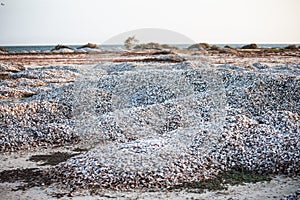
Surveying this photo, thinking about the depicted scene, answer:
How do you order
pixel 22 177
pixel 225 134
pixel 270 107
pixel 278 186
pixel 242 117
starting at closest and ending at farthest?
pixel 278 186 → pixel 22 177 → pixel 225 134 → pixel 242 117 → pixel 270 107

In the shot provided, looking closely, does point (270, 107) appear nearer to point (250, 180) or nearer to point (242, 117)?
point (242, 117)

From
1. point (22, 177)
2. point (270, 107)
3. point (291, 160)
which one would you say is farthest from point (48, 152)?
point (270, 107)

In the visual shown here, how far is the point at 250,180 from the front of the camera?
23.0 ft

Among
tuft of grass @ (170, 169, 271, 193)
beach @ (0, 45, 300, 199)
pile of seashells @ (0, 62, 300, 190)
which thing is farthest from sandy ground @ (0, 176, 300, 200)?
pile of seashells @ (0, 62, 300, 190)

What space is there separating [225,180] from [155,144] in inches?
66.2

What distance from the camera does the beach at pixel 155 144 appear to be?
6.60 metres

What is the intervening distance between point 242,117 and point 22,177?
5.21m

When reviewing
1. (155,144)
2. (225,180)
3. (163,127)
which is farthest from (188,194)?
(163,127)

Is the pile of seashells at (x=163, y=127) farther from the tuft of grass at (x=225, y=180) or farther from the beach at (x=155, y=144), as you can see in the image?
the tuft of grass at (x=225, y=180)

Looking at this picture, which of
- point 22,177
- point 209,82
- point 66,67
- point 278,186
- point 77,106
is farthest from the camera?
point 66,67

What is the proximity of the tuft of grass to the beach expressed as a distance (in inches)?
0.8

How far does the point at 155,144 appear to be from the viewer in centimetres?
774

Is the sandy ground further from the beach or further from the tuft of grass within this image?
the tuft of grass

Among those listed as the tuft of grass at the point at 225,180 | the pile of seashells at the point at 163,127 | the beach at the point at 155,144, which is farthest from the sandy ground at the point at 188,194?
the pile of seashells at the point at 163,127
